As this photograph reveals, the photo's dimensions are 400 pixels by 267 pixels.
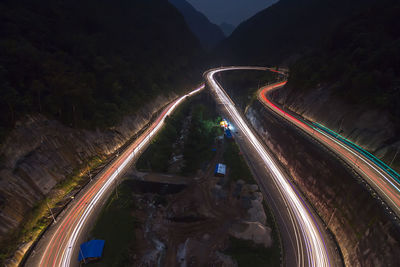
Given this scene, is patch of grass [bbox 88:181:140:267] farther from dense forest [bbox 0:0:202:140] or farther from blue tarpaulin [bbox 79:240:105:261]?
dense forest [bbox 0:0:202:140]

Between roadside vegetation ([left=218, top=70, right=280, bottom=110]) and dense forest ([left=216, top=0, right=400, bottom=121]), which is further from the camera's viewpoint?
roadside vegetation ([left=218, top=70, right=280, bottom=110])

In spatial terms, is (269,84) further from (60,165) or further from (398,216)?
(60,165)

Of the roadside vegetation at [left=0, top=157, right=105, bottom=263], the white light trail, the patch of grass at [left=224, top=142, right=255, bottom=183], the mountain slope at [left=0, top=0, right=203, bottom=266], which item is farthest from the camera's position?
the patch of grass at [left=224, top=142, right=255, bottom=183]

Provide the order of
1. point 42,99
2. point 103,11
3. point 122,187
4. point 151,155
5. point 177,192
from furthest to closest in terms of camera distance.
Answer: point 103,11 → point 151,155 → point 177,192 → point 122,187 → point 42,99

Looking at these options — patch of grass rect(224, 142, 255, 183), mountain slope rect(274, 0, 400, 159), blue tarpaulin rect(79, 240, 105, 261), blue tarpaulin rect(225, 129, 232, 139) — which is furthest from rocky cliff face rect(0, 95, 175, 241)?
mountain slope rect(274, 0, 400, 159)

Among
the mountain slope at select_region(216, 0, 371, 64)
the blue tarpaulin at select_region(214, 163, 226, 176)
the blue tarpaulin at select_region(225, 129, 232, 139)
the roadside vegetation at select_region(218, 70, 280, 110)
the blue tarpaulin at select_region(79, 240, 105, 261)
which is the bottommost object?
the blue tarpaulin at select_region(79, 240, 105, 261)

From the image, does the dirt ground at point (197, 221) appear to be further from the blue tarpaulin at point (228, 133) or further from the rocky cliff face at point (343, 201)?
the blue tarpaulin at point (228, 133)

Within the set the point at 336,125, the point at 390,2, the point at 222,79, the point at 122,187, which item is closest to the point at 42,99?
the point at 122,187
